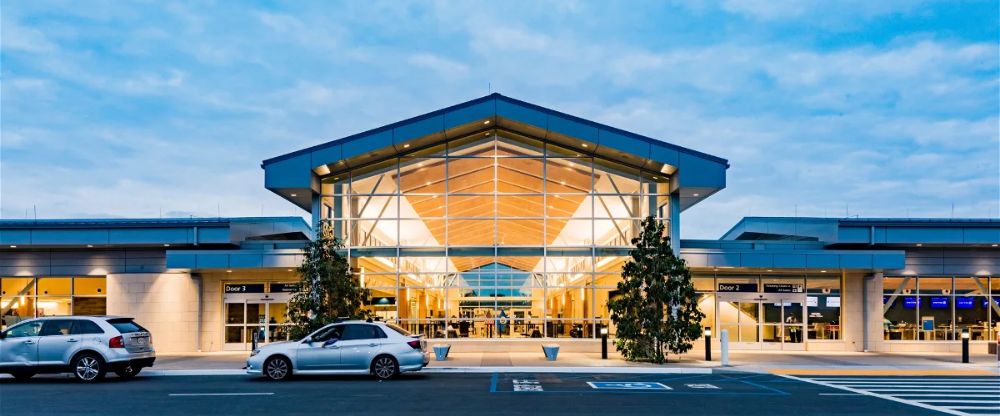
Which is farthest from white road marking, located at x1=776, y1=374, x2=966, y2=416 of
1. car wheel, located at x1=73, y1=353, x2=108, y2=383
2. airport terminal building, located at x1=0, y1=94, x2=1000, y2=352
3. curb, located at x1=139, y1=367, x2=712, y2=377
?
car wheel, located at x1=73, y1=353, x2=108, y2=383

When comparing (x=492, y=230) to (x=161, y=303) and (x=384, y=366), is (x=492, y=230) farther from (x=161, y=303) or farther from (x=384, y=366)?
(x=161, y=303)

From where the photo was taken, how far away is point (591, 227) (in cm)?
2852

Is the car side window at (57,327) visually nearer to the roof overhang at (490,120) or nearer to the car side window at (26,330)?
the car side window at (26,330)

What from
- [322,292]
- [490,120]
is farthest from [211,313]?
[490,120]

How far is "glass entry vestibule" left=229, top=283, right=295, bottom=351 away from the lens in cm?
3075

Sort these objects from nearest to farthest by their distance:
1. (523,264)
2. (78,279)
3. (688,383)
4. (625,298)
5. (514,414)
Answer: (514,414) < (688,383) < (625,298) < (523,264) < (78,279)

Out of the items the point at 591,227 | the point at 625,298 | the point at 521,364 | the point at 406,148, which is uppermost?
the point at 406,148

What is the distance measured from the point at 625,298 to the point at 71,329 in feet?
45.2

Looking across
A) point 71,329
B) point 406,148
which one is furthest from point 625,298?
point 71,329

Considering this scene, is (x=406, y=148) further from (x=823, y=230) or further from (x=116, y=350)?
(x=823, y=230)

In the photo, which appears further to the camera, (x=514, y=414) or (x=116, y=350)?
(x=116, y=350)

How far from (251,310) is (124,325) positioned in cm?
1072

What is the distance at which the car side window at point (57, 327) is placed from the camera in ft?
64.5

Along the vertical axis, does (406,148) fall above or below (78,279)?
above
